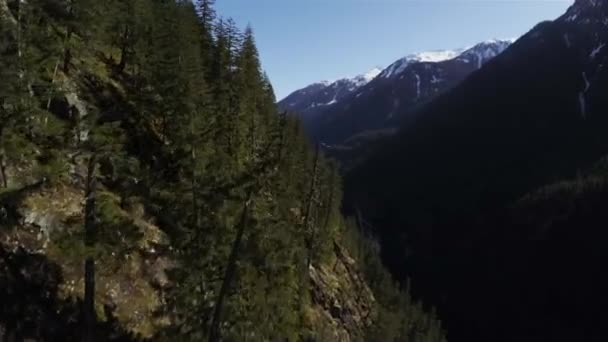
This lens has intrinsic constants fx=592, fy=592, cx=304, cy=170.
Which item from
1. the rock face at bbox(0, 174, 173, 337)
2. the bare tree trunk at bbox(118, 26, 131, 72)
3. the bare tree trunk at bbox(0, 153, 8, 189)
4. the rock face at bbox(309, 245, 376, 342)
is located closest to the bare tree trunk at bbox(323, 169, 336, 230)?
the rock face at bbox(309, 245, 376, 342)

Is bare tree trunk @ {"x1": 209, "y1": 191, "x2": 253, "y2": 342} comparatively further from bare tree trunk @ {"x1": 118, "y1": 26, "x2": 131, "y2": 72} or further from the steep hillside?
bare tree trunk @ {"x1": 118, "y1": 26, "x2": 131, "y2": 72}

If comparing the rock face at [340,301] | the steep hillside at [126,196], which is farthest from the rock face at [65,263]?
the rock face at [340,301]

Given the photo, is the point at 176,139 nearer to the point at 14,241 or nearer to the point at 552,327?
the point at 14,241

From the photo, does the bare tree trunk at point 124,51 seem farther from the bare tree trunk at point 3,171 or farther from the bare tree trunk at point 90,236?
the bare tree trunk at point 90,236

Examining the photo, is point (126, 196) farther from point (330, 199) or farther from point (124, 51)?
point (330, 199)

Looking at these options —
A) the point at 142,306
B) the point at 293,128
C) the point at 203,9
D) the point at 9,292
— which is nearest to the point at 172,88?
the point at 142,306

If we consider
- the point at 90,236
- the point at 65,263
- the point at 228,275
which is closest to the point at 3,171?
the point at 65,263

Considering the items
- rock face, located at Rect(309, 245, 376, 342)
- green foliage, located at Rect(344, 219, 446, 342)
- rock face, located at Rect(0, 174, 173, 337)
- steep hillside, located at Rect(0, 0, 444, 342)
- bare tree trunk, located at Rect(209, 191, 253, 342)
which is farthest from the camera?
green foliage, located at Rect(344, 219, 446, 342)
